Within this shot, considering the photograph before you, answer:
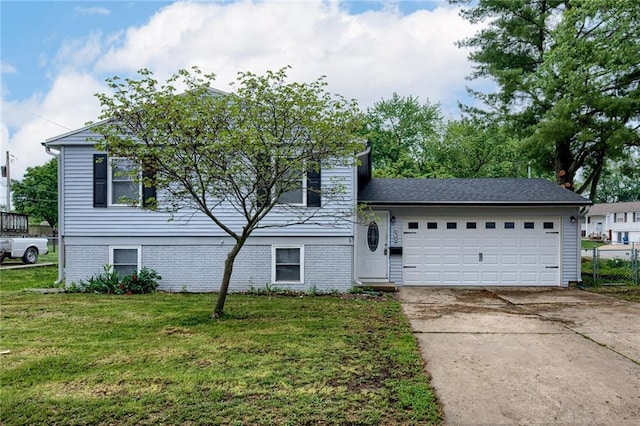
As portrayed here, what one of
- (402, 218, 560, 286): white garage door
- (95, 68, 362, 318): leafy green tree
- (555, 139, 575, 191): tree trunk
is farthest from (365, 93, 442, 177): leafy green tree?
(95, 68, 362, 318): leafy green tree

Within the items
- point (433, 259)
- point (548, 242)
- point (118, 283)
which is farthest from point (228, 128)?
point (548, 242)

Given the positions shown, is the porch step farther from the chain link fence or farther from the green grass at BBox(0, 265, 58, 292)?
the green grass at BBox(0, 265, 58, 292)

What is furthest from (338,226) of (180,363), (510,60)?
(510,60)

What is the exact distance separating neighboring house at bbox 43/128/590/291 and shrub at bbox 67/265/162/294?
7.5 inches

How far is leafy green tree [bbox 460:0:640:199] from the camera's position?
10.2m

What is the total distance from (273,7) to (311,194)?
4769 mm

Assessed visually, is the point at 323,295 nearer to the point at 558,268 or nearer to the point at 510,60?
the point at 558,268

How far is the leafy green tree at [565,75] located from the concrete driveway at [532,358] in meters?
6.12

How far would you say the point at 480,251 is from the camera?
36.0 feet

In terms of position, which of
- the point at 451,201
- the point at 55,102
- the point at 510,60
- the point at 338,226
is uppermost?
the point at 510,60

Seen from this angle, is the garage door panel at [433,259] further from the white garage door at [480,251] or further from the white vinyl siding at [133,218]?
the white vinyl siding at [133,218]

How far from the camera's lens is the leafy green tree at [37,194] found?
3628 centimetres

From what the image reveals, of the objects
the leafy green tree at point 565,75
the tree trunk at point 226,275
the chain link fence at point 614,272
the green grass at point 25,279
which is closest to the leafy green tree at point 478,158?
the leafy green tree at point 565,75

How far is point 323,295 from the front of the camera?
30.6 ft
